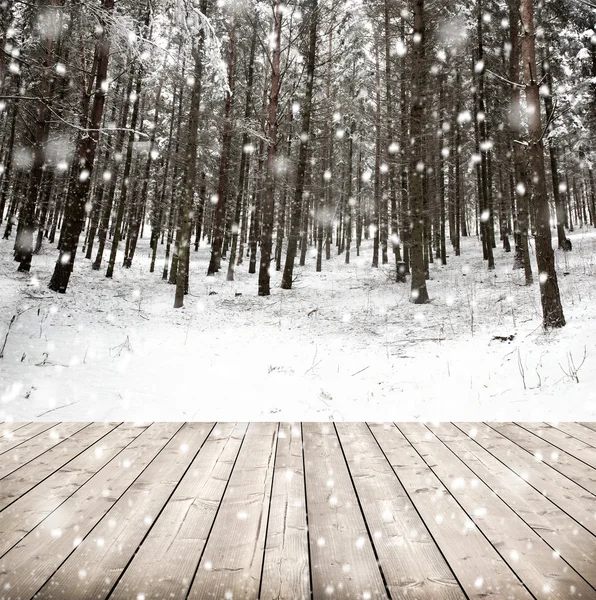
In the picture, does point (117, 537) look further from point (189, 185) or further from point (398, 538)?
point (189, 185)

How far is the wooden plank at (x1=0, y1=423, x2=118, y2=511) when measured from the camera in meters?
2.52

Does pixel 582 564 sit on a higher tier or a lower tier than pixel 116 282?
lower

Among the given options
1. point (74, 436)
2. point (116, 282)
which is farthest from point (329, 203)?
point (74, 436)

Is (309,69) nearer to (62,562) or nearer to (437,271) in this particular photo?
(437,271)

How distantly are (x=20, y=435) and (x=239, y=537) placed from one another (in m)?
2.72

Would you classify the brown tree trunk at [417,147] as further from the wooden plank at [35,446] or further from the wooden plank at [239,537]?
the wooden plank at [35,446]

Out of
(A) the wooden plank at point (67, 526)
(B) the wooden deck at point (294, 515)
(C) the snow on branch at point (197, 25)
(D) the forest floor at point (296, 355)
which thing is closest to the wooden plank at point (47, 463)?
(B) the wooden deck at point (294, 515)

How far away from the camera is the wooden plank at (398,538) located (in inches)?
65.2

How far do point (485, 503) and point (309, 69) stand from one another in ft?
56.1

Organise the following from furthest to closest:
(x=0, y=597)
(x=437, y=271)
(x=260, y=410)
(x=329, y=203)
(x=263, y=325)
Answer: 1. (x=329, y=203)
2. (x=437, y=271)
3. (x=263, y=325)
4. (x=260, y=410)
5. (x=0, y=597)

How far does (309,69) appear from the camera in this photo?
15898 millimetres

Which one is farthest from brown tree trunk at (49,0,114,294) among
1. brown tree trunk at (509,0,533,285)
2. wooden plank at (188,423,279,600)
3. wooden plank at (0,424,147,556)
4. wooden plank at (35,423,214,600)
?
brown tree trunk at (509,0,533,285)

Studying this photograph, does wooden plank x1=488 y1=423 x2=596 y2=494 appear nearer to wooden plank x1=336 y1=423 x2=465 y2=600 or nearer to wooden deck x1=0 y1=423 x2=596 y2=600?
wooden deck x1=0 y1=423 x2=596 y2=600

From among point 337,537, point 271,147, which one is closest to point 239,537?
point 337,537
